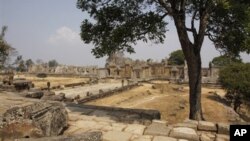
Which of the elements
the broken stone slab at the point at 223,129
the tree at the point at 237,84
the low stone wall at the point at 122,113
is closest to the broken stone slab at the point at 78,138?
the low stone wall at the point at 122,113

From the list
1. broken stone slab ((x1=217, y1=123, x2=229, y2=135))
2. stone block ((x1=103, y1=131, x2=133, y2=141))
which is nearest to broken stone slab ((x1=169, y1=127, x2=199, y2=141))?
broken stone slab ((x1=217, y1=123, x2=229, y2=135))

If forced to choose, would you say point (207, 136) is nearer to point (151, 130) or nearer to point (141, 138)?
point (151, 130)

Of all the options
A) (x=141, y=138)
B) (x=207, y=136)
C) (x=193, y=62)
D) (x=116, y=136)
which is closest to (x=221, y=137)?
(x=207, y=136)

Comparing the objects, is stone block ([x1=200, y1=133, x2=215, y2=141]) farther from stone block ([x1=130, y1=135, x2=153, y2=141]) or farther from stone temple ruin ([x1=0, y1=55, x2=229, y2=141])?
stone block ([x1=130, y1=135, x2=153, y2=141])

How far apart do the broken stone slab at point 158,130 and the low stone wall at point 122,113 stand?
701mm

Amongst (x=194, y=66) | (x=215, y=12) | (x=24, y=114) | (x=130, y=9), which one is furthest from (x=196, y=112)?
(x=24, y=114)

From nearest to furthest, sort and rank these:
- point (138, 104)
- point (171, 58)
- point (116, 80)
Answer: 1. point (138, 104)
2. point (116, 80)
3. point (171, 58)

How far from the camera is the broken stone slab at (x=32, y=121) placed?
5.34 metres

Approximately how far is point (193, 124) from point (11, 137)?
173 inches

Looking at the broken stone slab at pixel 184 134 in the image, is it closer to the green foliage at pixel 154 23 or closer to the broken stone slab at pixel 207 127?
the broken stone slab at pixel 207 127

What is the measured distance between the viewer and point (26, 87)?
1573 centimetres

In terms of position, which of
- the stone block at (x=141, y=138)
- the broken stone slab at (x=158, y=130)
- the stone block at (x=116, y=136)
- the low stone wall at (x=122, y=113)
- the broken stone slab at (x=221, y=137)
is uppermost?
the low stone wall at (x=122, y=113)

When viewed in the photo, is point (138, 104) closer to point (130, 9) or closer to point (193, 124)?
point (130, 9)

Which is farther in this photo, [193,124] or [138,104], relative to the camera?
[138,104]
